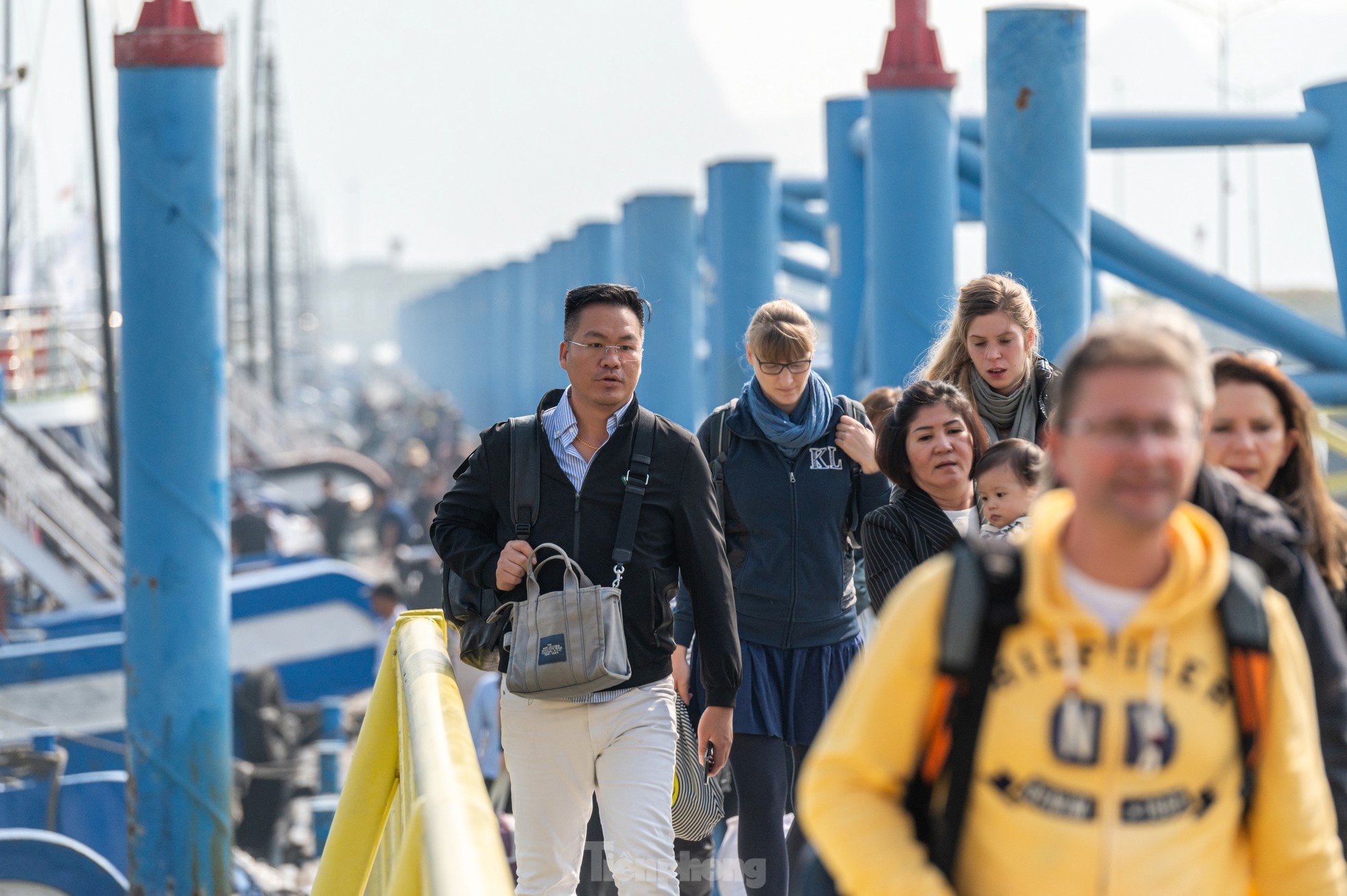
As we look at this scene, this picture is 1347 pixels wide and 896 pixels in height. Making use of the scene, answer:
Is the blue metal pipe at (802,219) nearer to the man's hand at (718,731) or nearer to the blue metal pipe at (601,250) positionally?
the blue metal pipe at (601,250)

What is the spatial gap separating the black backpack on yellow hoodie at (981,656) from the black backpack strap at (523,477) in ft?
6.46

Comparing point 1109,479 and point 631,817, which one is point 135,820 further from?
point 1109,479

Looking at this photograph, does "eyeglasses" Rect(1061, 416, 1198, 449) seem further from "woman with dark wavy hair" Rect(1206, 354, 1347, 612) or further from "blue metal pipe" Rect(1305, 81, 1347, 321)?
"blue metal pipe" Rect(1305, 81, 1347, 321)

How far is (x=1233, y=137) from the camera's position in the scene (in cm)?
1112

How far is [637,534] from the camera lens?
3889 millimetres

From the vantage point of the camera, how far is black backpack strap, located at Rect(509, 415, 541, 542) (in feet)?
12.7

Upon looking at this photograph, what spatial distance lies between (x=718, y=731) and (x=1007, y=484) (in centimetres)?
97

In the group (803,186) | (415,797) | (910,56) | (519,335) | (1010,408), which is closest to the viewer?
(415,797)

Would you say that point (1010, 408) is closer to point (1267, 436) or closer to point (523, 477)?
point (523, 477)

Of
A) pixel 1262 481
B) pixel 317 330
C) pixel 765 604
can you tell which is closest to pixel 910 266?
pixel 765 604

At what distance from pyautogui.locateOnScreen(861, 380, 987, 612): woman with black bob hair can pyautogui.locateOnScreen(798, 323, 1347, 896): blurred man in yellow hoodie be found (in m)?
1.60

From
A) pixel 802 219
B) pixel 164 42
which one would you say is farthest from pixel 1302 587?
pixel 802 219

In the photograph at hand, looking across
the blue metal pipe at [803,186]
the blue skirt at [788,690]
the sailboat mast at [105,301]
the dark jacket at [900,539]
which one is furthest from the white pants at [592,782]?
the blue metal pipe at [803,186]

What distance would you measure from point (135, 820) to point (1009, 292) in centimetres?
609
